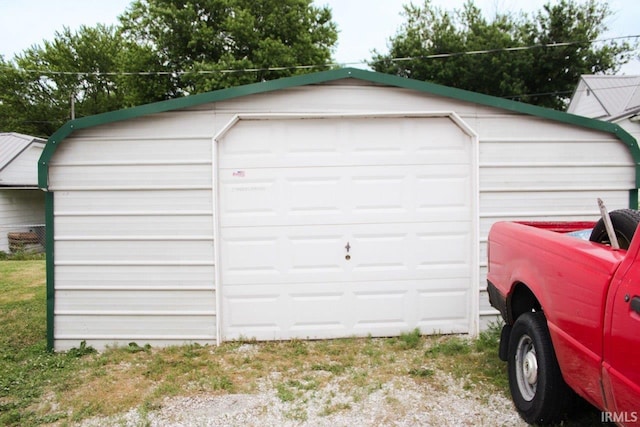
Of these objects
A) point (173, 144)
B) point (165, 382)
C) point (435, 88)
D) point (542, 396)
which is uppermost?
point (435, 88)

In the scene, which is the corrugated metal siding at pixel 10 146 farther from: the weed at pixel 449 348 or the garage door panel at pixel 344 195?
the weed at pixel 449 348

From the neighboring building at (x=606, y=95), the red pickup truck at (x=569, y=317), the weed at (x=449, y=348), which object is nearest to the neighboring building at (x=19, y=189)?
the weed at (x=449, y=348)

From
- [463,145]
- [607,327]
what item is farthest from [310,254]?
[607,327]

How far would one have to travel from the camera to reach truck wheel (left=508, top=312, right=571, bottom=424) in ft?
10.4

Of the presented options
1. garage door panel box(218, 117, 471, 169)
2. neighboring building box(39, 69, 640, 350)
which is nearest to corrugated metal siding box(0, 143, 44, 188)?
neighboring building box(39, 69, 640, 350)

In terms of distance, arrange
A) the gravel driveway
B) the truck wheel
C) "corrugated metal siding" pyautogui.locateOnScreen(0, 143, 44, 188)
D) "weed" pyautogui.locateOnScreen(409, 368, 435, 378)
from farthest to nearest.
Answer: "corrugated metal siding" pyautogui.locateOnScreen(0, 143, 44, 188)
"weed" pyautogui.locateOnScreen(409, 368, 435, 378)
the gravel driveway
the truck wheel

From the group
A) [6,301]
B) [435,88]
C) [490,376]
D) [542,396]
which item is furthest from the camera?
[6,301]

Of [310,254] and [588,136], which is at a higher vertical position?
[588,136]

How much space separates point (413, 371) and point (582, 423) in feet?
5.25

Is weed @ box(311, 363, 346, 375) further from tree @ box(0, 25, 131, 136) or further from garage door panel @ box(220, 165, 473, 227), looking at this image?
tree @ box(0, 25, 131, 136)

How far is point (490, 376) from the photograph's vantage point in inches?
177

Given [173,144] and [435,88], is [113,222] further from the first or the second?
[435,88]

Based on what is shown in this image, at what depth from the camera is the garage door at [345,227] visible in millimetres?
5625

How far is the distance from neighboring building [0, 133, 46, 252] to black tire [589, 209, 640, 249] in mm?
15823
